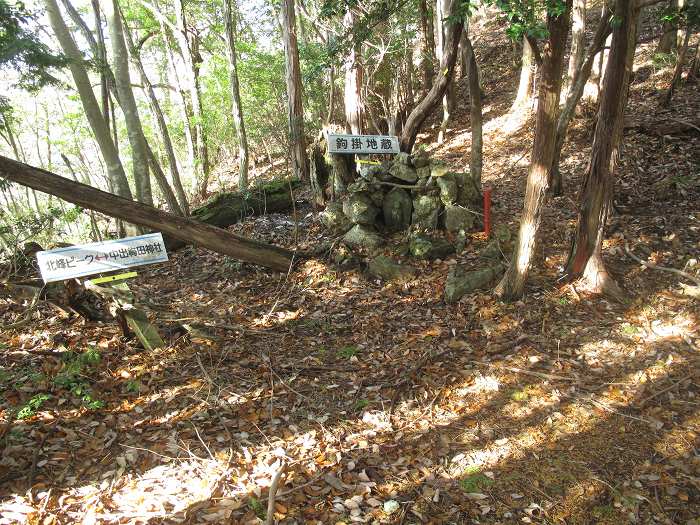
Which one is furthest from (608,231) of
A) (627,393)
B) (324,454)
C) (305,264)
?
(324,454)

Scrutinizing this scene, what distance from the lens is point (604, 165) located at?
5.39 metres

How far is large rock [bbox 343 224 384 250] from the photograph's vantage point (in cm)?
757

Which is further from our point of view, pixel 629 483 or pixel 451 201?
pixel 451 201

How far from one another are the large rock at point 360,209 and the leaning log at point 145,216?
140 cm

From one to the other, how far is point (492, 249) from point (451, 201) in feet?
4.12

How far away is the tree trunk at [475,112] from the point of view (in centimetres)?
739

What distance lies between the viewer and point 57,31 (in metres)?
8.20

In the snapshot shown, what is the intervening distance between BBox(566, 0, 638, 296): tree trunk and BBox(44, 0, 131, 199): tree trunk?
27.5ft

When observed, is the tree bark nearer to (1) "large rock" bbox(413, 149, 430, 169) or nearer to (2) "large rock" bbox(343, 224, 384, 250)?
(1) "large rock" bbox(413, 149, 430, 169)

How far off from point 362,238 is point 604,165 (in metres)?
3.94

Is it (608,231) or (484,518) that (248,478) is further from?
(608,231)

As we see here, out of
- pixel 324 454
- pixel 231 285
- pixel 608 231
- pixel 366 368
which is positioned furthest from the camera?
pixel 231 285

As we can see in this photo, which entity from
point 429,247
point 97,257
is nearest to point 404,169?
point 429,247

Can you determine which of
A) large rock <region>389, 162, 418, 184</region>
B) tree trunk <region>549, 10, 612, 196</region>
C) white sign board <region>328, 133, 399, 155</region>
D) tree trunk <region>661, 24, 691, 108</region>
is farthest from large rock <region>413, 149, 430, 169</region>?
tree trunk <region>661, 24, 691, 108</region>
